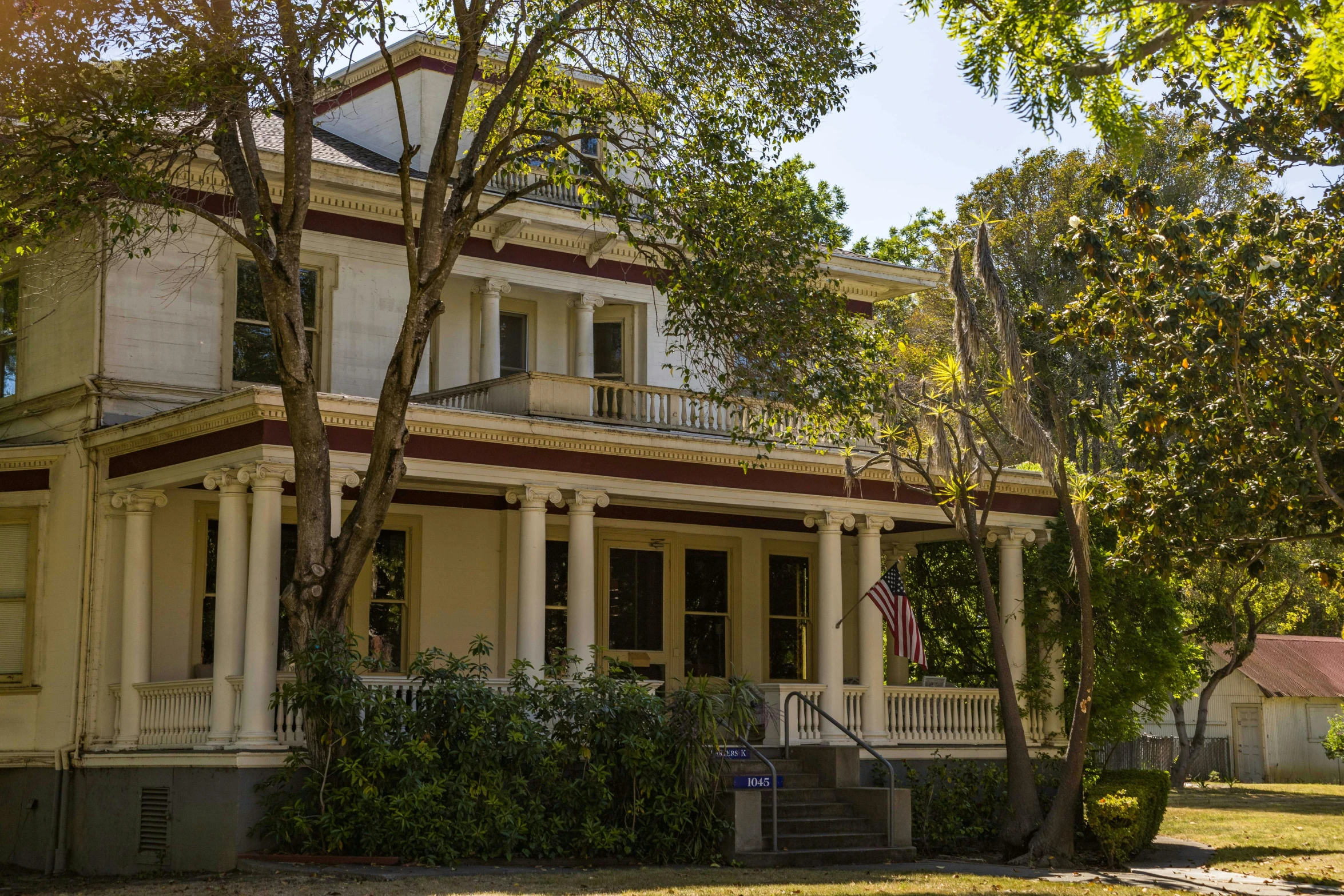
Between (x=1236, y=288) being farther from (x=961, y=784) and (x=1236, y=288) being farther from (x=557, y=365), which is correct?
(x=557, y=365)

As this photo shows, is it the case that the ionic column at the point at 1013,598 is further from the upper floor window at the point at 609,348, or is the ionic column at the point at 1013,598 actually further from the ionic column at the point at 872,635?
the upper floor window at the point at 609,348

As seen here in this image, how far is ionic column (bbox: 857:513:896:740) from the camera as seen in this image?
787 inches

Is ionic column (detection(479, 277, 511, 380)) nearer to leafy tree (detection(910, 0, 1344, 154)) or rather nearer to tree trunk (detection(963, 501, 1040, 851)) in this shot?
tree trunk (detection(963, 501, 1040, 851))

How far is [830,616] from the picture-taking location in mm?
19984

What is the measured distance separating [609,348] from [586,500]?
4.85 m

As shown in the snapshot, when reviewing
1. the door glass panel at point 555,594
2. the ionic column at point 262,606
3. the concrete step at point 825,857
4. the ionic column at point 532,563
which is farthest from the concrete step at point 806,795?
the ionic column at point 262,606

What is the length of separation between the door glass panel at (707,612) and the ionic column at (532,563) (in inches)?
197

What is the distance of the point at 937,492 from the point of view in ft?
64.8

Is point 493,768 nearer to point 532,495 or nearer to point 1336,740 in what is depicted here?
point 532,495

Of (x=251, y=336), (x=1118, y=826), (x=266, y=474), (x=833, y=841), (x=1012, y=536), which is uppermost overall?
(x=251, y=336)

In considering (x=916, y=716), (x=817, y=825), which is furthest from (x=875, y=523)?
(x=817, y=825)

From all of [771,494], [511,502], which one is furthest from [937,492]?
[511,502]

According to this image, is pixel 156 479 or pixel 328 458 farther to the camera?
pixel 156 479

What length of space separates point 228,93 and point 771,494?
8.96 metres
